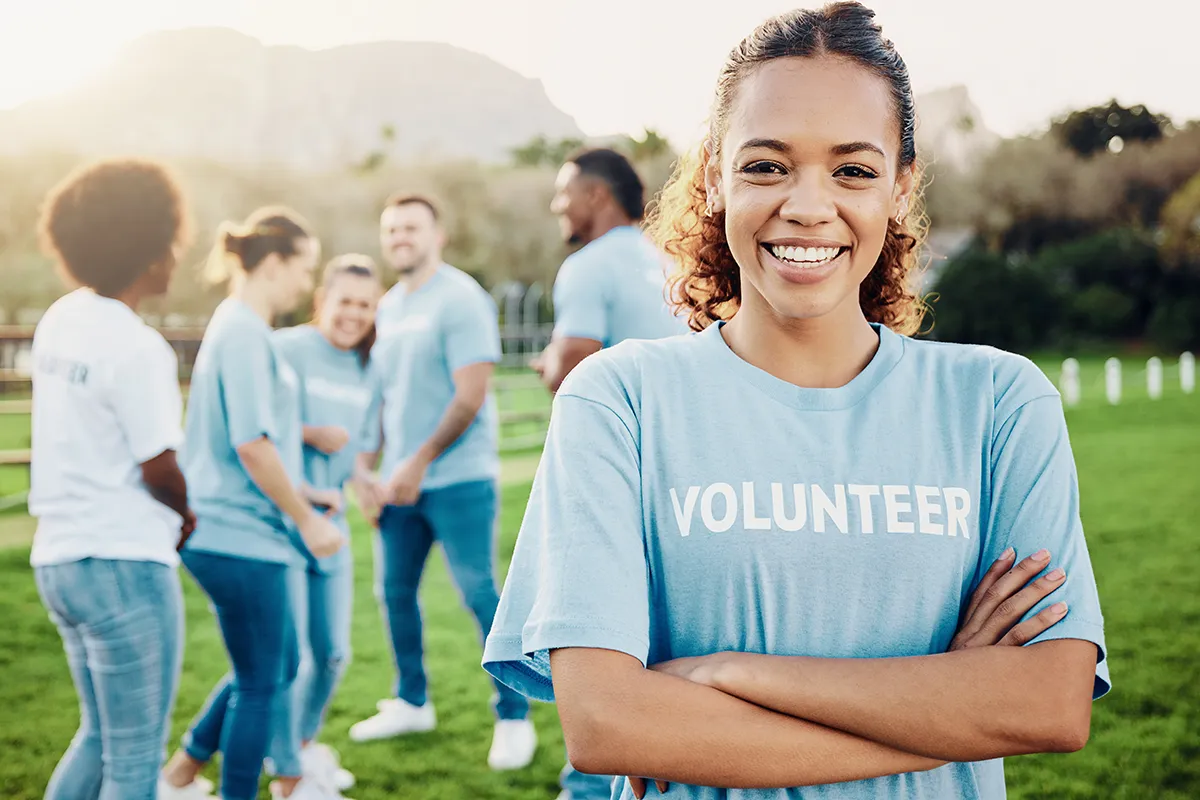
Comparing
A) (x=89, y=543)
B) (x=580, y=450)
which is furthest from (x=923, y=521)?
(x=89, y=543)

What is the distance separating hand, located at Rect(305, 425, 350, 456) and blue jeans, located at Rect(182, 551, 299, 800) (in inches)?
28.9

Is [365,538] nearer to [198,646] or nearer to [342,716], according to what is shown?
[198,646]

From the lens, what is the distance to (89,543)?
8.77 ft

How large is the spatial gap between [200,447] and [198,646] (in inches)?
126

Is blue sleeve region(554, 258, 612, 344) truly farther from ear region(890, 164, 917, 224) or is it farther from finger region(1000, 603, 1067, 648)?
finger region(1000, 603, 1067, 648)

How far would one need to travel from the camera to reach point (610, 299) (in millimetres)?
3641

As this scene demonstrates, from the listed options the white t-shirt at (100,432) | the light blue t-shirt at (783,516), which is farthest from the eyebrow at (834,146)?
the white t-shirt at (100,432)

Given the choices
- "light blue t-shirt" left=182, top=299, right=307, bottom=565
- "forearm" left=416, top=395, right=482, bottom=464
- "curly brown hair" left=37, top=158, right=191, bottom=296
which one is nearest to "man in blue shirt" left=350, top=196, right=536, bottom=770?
"forearm" left=416, top=395, right=482, bottom=464

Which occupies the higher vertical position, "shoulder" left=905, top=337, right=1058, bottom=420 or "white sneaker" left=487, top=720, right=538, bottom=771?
"shoulder" left=905, top=337, right=1058, bottom=420

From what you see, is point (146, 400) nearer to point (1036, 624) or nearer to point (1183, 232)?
point (1036, 624)

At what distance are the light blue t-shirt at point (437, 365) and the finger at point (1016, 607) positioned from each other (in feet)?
9.61

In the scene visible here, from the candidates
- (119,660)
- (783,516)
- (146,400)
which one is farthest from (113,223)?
(783,516)

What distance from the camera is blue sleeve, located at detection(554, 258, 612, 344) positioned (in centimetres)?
362

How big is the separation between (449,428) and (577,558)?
113 inches
